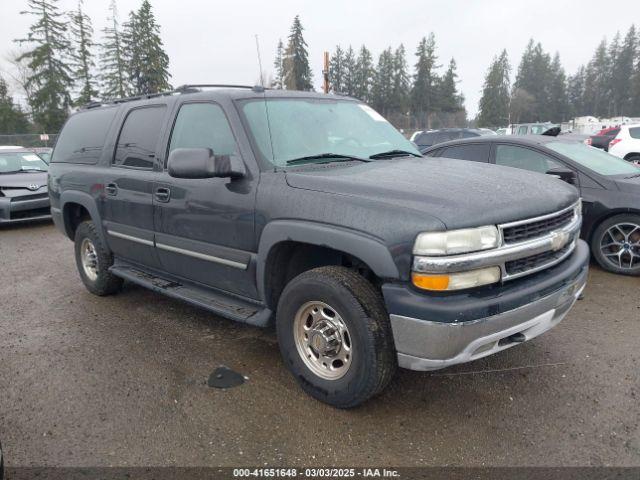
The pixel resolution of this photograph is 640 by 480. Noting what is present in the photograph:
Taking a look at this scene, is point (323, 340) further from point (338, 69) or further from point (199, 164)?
point (338, 69)

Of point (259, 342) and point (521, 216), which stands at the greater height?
point (521, 216)

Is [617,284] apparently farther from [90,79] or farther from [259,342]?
[90,79]

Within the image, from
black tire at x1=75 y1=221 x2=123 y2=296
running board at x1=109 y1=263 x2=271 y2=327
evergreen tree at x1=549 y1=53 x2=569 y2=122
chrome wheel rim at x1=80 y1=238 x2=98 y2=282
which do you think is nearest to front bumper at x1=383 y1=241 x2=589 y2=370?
running board at x1=109 y1=263 x2=271 y2=327

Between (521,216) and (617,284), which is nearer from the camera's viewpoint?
(521,216)

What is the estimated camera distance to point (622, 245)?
17.1ft

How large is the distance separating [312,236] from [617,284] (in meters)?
3.88

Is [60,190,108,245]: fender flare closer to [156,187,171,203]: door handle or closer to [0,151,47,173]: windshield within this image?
[156,187,171,203]: door handle

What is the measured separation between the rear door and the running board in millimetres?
134

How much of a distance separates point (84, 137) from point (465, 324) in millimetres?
4363

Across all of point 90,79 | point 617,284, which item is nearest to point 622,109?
point 90,79

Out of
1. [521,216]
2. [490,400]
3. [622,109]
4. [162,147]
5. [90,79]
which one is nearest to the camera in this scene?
[521,216]

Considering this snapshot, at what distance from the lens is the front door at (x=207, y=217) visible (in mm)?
3189

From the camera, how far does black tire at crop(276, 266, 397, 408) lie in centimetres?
256

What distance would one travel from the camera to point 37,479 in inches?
92.6
